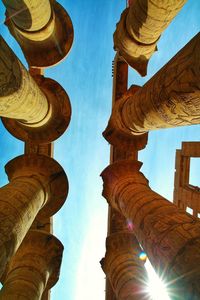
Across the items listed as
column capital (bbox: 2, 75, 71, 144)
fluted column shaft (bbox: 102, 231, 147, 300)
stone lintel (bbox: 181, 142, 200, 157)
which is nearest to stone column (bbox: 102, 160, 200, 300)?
fluted column shaft (bbox: 102, 231, 147, 300)

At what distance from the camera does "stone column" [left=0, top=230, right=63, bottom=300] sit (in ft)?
24.4

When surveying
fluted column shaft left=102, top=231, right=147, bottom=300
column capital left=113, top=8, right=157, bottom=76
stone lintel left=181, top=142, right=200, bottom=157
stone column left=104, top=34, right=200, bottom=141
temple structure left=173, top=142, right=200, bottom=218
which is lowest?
fluted column shaft left=102, top=231, right=147, bottom=300

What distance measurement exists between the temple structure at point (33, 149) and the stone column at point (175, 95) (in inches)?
110

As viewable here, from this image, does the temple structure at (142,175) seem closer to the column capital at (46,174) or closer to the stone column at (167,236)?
the stone column at (167,236)

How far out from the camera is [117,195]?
28.8ft

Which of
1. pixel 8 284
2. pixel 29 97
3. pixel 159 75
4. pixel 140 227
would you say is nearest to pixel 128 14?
pixel 159 75

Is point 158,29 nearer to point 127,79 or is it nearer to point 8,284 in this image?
point 127,79

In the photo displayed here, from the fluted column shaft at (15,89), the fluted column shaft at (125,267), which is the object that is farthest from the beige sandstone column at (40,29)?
the fluted column shaft at (125,267)

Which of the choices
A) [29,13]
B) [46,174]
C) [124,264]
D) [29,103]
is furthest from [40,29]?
[124,264]

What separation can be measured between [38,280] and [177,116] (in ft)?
20.8

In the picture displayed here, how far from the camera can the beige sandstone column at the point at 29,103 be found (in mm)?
4686

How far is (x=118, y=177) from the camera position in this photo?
31.3 feet

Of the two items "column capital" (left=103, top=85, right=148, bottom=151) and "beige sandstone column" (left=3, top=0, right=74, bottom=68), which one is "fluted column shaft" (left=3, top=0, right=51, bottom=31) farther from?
"column capital" (left=103, top=85, right=148, bottom=151)

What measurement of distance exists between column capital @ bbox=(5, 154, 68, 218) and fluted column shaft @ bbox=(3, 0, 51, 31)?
4.15 m
